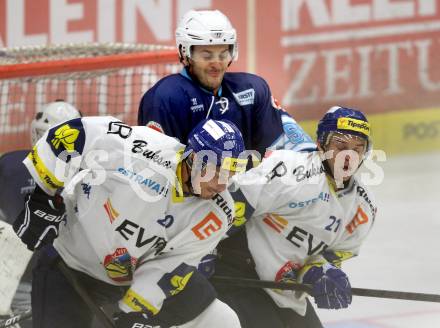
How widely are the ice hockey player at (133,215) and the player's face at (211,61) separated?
2.54ft

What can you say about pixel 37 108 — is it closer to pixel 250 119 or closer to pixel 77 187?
pixel 250 119

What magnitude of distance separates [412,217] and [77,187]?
319 cm

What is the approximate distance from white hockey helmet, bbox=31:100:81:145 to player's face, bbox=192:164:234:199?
2.13 metres

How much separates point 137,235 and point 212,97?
0.97 m

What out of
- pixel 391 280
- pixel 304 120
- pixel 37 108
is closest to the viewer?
pixel 391 280

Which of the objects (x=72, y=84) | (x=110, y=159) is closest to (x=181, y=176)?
(x=110, y=159)

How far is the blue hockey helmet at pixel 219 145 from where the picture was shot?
296cm

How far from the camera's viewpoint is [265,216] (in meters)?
3.58

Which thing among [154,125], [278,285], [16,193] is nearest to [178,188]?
[278,285]

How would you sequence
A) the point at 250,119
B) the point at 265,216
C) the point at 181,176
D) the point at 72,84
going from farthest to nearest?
the point at 72,84, the point at 250,119, the point at 265,216, the point at 181,176

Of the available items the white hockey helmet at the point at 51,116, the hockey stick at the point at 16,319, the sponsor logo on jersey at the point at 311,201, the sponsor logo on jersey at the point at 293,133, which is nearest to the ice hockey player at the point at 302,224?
the sponsor logo on jersey at the point at 311,201

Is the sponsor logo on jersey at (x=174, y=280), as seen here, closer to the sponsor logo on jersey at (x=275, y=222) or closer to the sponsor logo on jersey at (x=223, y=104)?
the sponsor logo on jersey at (x=275, y=222)

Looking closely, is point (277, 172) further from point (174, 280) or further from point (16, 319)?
point (16, 319)

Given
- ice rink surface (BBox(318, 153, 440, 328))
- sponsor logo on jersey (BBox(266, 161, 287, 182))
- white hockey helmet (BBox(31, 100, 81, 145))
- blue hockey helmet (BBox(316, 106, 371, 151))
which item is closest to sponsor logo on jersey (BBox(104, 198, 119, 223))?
sponsor logo on jersey (BBox(266, 161, 287, 182))
